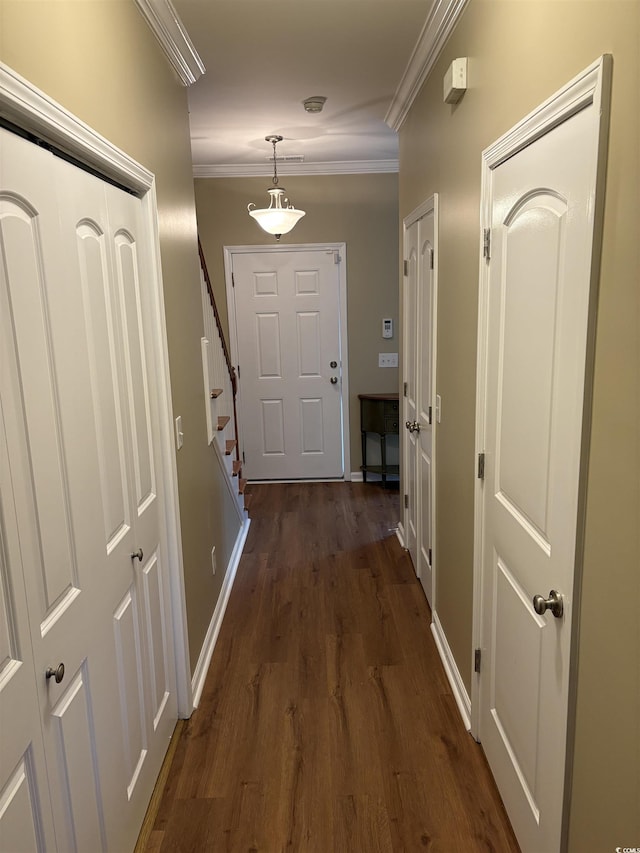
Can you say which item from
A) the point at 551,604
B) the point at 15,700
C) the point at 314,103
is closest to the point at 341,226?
the point at 314,103

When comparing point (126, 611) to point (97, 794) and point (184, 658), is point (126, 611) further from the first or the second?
point (184, 658)

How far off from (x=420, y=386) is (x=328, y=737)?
1820 mm

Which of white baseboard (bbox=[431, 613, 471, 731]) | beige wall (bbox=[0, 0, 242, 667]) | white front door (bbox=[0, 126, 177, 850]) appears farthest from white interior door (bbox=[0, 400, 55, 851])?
white baseboard (bbox=[431, 613, 471, 731])

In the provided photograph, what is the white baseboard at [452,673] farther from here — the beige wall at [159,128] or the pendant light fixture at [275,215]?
the pendant light fixture at [275,215]

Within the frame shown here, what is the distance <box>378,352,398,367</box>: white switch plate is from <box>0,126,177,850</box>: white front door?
3580mm

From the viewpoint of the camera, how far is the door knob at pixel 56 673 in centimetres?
122

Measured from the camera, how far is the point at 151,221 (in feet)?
6.56

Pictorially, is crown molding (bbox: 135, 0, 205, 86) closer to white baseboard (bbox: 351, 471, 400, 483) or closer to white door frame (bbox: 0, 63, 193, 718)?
white door frame (bbox: 0, 63, 193, 718)

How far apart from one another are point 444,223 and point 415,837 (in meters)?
2.28

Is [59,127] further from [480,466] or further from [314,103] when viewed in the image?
[314,103]

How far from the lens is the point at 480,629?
6.91 ft

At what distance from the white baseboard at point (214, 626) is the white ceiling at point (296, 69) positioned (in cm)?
265

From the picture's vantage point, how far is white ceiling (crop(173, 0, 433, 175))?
2.27 m

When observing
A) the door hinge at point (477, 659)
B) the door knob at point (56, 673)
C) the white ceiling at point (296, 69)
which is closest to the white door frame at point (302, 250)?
the white ceiling at point (296, 69)
